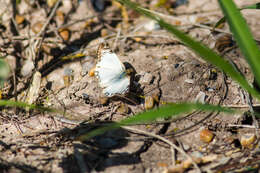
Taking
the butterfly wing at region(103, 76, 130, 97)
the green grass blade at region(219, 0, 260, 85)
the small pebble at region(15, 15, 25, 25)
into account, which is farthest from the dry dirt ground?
the green grass blade at region(219, 0, 260, 85)

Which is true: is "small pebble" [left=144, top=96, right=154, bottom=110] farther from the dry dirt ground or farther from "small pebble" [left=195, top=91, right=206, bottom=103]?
"small pebble" [left=195, top=91, right=206, bottom=103]

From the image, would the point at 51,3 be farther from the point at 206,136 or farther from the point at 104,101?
the point at 206,136

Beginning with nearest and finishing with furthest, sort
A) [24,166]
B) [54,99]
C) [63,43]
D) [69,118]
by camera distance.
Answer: [24,166], [69,118], [54,99], [63,43]

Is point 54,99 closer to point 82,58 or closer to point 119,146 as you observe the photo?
point 82,58

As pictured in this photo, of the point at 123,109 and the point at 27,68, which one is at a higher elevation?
the point at 27,68

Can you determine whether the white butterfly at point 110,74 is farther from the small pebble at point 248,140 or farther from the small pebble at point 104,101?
the small pebble at point 248,140

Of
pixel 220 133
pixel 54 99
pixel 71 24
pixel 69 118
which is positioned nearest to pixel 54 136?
pixel 69 118

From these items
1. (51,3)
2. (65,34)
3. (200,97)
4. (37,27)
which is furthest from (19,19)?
(200,97)

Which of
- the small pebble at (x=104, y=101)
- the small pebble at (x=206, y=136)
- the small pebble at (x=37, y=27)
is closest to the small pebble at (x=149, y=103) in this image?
the small pebble at (x=104, y=101)
